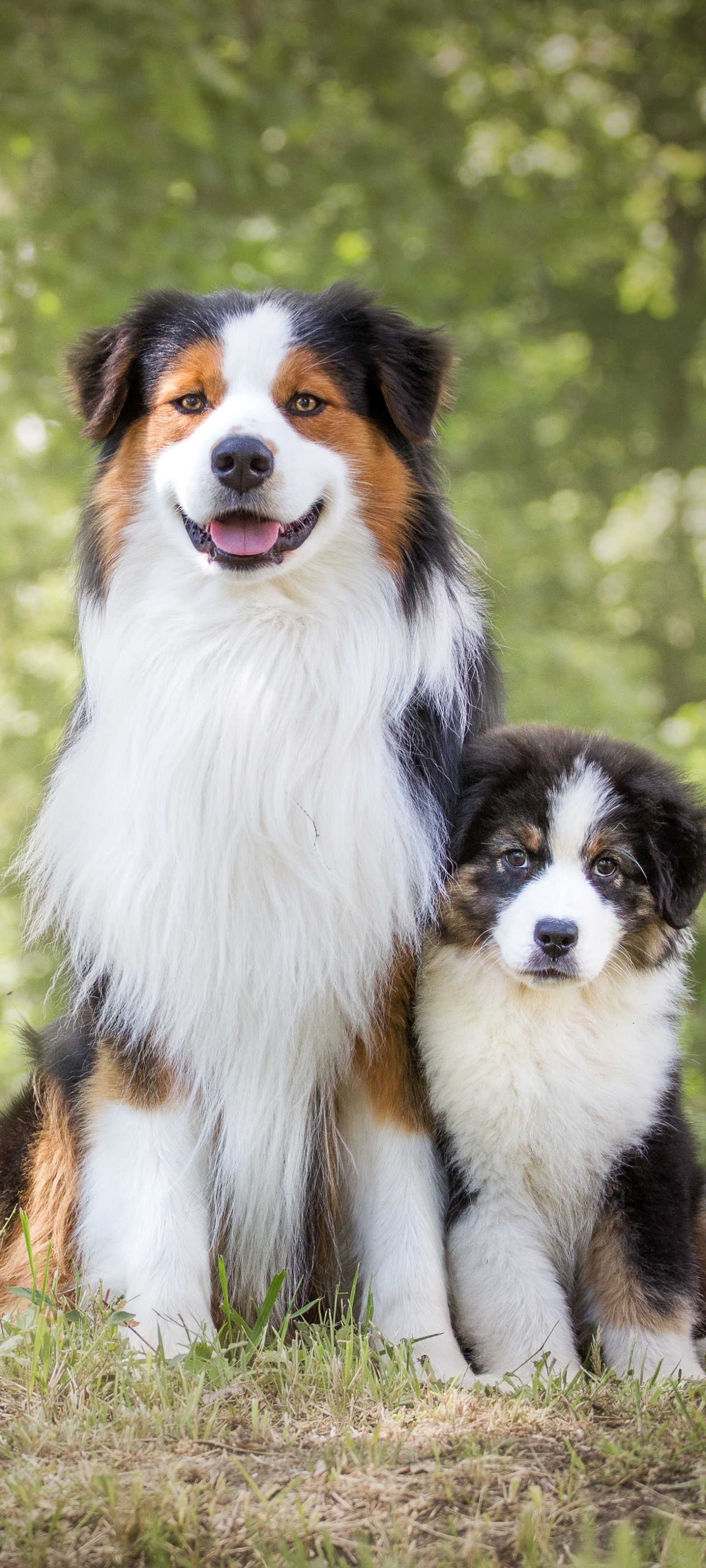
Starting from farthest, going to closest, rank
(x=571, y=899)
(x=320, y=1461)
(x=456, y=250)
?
(x=456, y=250) < (x=571, y=899) < (x=320, y=1461)

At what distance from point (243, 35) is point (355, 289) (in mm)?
6784

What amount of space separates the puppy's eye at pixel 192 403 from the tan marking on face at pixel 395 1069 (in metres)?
1.33

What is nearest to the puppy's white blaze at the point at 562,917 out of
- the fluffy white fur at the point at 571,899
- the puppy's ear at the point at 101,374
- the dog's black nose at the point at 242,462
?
the fluffy white fur at the point at 571,899

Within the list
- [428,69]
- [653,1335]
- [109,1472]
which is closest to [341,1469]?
[109,1472]

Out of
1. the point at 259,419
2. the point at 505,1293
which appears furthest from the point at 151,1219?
the point at 259,419

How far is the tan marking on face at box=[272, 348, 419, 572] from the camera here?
9.85 feet

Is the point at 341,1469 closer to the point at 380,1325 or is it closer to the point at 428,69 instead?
the point at 380,1325

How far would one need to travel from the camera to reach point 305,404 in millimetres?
3029

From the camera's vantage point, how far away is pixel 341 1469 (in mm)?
2223

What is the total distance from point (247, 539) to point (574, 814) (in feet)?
3.09

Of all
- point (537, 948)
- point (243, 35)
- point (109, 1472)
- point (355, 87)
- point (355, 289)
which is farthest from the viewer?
point (355, 87)

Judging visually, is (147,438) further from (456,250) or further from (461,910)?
(456,250)

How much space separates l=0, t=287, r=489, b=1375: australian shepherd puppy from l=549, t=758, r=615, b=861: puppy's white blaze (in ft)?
0.87

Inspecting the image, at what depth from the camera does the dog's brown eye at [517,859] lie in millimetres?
3041
